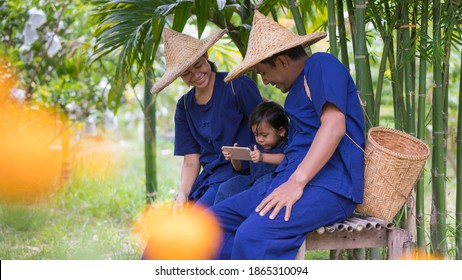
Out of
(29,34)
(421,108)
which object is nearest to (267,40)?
(421,108)

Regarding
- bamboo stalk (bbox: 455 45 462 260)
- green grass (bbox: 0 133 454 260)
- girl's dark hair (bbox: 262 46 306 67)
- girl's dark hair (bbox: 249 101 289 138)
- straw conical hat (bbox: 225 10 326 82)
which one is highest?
straw conical hat (bbox: 225 10 326 82)

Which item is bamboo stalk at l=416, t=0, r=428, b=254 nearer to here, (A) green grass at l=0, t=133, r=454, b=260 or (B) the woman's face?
(A) green grass at l=0, t=133, r=454, b=260

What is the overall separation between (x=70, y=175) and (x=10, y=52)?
5.63 ft

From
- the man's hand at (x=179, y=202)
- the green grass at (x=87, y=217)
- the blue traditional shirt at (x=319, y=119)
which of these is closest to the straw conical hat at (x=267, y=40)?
the blue traditional shirt at (x=319, y=119)

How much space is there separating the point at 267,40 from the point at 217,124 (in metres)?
0.68

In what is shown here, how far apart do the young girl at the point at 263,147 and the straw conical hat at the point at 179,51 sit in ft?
1.28

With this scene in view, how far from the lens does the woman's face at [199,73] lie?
3.40 meters

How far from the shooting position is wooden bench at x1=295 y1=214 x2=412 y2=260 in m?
2.82

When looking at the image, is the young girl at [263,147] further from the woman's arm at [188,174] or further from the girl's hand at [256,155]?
the woman's arm at [188,174]

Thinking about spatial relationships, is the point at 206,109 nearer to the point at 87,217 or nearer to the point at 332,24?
the point at 332,24

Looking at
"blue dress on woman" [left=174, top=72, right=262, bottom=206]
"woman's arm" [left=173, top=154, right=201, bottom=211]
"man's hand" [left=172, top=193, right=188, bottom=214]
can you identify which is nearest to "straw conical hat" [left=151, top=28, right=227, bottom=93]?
"blue dress on woman" [left=174, top=72, right=262, bottom=206]

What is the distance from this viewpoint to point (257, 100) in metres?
3.48

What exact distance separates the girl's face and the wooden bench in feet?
1.78

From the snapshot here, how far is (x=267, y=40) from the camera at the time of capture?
9.61ft
